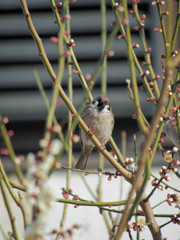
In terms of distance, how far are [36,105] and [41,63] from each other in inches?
15.0

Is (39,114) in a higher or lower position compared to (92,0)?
lower

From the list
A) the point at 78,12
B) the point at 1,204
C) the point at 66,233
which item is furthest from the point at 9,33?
the point at 66,233

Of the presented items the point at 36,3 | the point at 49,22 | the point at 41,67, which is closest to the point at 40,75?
the point at 41,67

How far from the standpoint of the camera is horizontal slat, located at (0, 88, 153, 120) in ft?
13.0

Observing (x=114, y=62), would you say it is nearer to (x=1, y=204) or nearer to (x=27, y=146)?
(x=27, y=146)

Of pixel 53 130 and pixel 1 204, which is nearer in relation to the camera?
pixel 53 130

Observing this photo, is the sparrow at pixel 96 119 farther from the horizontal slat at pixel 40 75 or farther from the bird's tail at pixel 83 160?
the horizontal slat at pixel 40 75

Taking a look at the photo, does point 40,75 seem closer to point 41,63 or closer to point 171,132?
point 41,63

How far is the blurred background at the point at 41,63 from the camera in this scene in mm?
3996

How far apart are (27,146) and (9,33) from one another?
1.01 m

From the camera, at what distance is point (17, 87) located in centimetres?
407

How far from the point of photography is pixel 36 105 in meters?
4.02

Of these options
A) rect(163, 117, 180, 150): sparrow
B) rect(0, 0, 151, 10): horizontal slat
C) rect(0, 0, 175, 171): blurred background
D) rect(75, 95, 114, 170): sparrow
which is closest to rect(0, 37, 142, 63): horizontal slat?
rect(0, 0, 175, 171): blurred background

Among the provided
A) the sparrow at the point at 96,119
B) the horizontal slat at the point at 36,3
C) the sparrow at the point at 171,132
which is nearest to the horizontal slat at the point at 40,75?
the horizontal slat at the point at 36,3
